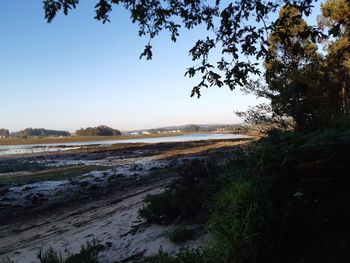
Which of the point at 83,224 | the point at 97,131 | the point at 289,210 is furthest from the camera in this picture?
the point at 97,131

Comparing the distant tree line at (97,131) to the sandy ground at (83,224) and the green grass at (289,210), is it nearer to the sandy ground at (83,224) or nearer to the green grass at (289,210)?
the sandy ground at (83,224)

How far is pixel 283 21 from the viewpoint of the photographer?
496 centimetres

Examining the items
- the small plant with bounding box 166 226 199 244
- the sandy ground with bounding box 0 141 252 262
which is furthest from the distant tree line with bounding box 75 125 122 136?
the small plant with bounding box 166 226 199 244

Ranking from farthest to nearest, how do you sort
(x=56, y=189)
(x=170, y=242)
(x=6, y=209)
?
(x=56, y=189)
(x=6, y=209)
(x=170, y=242)

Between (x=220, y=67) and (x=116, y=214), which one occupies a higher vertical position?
(x=220, y=67)

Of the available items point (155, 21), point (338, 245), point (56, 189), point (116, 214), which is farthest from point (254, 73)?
point (56, 189)

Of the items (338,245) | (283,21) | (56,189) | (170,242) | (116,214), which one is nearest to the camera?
(338,245)

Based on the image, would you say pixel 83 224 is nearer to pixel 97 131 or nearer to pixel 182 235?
pixel 182 235

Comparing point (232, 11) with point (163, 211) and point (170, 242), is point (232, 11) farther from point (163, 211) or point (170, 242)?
point (163, 211)

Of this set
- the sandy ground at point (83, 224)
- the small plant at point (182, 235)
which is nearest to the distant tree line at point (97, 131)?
the sandy ground at point (83, 224)

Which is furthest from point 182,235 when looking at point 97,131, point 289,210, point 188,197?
point 97,131

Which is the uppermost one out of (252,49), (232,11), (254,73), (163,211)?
(232,11)

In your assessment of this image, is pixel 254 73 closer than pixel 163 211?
Yes

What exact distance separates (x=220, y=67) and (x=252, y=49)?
0.59m
